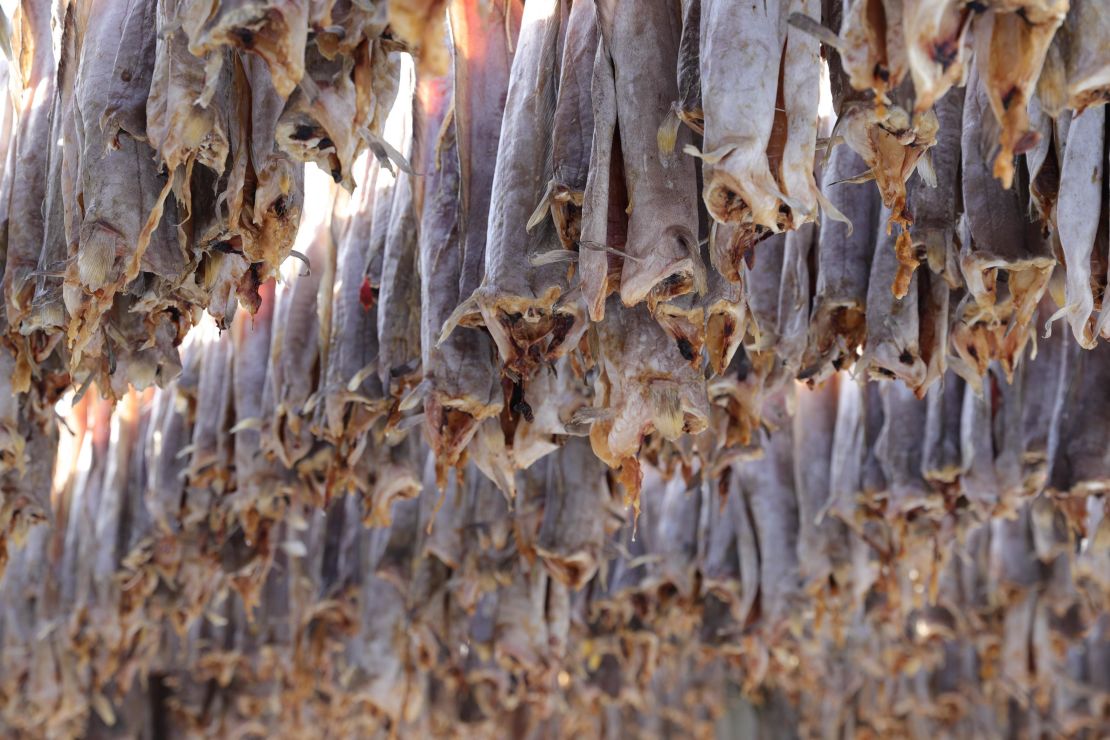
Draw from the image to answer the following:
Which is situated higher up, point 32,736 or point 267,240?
point 267,240

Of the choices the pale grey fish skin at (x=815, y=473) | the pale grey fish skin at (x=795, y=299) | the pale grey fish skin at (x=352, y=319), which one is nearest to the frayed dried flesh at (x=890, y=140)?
the pale grey fish skin at (x=795, y=299)

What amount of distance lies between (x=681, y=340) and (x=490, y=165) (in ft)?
2.09

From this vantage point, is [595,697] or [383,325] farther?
[595,697]

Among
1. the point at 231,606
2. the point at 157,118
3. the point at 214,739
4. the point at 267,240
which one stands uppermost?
the point at 157,118

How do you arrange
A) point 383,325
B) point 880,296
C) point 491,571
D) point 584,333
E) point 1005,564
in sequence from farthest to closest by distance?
point 1005,564 < point 491,571 < point 383,325 < point 880,296 < point 584,333

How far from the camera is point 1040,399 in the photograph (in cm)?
353

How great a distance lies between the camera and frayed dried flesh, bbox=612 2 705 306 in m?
1.99

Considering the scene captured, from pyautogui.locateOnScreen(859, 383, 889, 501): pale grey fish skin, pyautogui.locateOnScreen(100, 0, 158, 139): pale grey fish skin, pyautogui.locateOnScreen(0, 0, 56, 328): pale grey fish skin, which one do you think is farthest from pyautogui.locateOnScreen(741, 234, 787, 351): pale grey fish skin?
pyautogui.locateOnScreen(0, 0, 56, 328): pale grey fish skin

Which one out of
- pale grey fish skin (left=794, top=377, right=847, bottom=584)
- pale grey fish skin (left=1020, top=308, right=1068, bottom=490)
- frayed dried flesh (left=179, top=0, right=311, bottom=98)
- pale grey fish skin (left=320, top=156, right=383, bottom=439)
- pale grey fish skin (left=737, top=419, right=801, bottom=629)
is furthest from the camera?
pale grey fish skin (left=737, top=419, right=801, bottom=629)

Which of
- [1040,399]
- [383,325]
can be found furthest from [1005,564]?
[383,325]

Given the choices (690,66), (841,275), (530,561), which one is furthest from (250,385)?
(690,66)

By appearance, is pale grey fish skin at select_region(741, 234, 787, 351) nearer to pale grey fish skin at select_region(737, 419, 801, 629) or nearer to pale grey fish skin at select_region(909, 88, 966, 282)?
pale grey fish skin at select_region(909, 88, 966, 282)

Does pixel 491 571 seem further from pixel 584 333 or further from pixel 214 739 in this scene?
pixel 214 739

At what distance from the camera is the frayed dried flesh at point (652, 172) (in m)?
1.99
